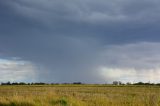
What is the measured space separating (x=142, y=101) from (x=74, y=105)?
4.35 m

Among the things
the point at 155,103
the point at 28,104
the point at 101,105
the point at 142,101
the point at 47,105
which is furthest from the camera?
the point at 28,104

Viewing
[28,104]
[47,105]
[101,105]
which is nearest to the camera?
[101,105]

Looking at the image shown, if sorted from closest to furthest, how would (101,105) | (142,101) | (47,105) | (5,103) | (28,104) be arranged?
1. (142,101)
2. (101,105)
3. (47,105)
4. (28,104)
5. (5,103)

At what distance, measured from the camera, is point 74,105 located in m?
18.6

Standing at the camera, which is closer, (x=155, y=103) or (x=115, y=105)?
(x=155, y=103)

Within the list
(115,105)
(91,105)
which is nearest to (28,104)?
(91,105)

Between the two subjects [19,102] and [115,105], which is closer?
[115,105]

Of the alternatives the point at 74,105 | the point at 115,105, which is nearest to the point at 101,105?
the point at 115,105

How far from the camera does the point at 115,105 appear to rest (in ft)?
53.4

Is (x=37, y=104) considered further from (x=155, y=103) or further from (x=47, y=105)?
(x=155, y=103)

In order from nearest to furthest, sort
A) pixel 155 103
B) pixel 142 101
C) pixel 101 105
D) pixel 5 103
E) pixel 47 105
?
1. pixel 155 103
2. pixel 142 101
3. pixel 101 105
4. pixel 47 105
5. pixel 5 103

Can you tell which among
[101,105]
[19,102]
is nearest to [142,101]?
[101,105]

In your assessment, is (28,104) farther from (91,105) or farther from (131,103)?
(131,103)

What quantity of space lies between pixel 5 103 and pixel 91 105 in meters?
6.34
